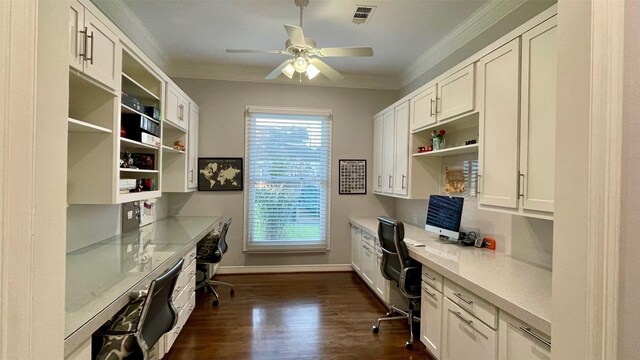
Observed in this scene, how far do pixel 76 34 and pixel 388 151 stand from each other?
3324mm

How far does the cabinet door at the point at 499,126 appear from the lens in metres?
1.91

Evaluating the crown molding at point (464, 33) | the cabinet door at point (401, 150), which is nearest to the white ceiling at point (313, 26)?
the crown molding at point (464, 33)

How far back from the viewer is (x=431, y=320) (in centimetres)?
229

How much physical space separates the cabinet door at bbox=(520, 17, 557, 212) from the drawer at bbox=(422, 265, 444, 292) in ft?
2.57

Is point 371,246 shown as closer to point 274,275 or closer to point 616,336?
point 274,275

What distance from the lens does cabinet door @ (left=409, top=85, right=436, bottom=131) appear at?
2.91 m

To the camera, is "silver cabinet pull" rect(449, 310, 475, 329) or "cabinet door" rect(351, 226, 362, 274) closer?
"silver cabinet pull" rect(449, 310, 475, 329)

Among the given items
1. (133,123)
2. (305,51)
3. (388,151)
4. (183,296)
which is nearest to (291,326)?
(183,296)

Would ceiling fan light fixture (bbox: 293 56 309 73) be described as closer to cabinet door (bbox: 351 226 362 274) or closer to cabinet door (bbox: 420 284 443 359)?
cabinet door (bbox: 420 284 443 359)

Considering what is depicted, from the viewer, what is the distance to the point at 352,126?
4574 mm

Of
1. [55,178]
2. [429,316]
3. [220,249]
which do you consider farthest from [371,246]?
[55,178]

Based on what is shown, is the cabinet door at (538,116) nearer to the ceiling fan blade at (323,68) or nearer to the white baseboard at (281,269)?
the ceiling fan blade at (323,68)

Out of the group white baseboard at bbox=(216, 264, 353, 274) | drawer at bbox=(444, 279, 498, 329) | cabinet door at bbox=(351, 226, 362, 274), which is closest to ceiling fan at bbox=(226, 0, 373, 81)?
drawer at bbox=(444, 279, 498, 329)

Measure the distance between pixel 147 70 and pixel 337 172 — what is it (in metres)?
2.82
